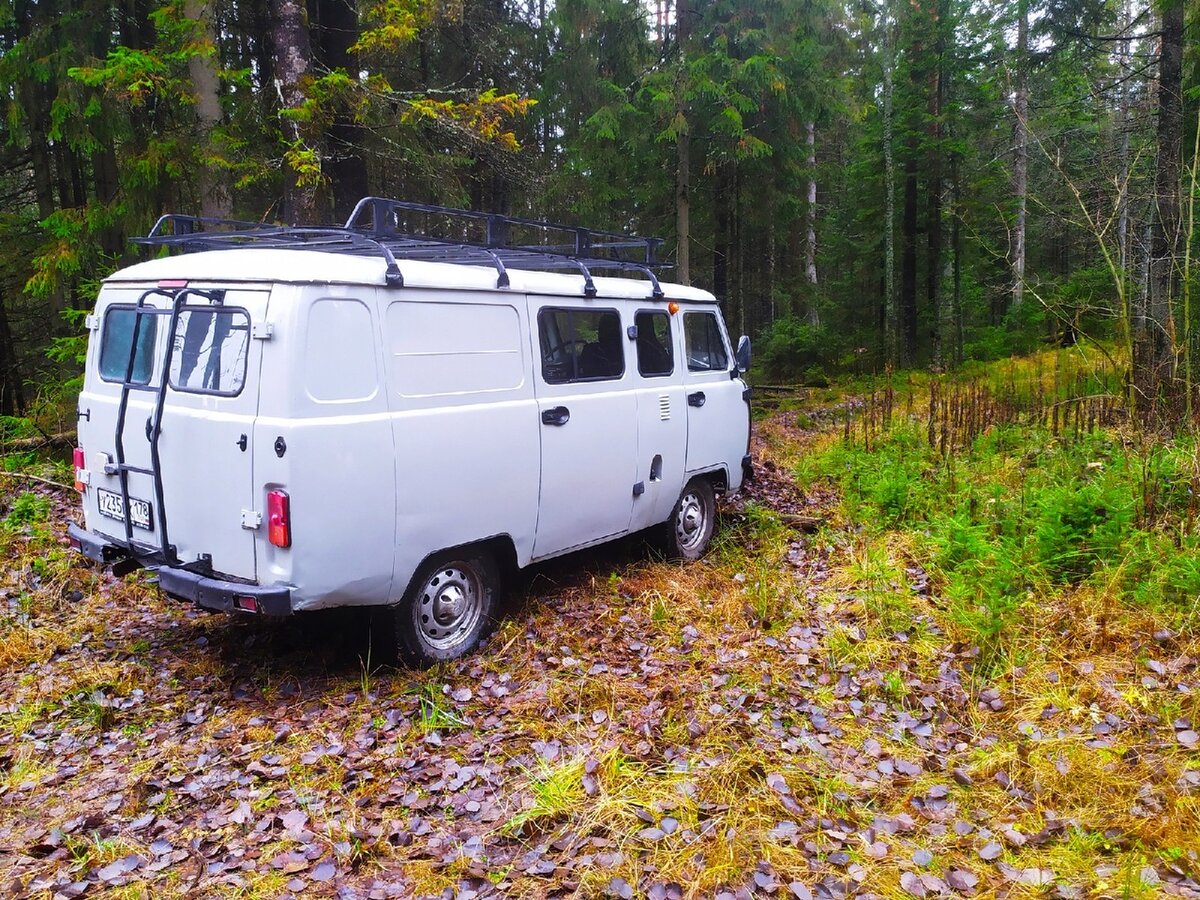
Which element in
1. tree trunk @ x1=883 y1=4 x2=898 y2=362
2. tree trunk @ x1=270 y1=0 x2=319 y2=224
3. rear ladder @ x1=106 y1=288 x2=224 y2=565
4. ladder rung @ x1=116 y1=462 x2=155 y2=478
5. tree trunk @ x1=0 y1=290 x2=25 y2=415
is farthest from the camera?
tree trunk @ x1=883 y1=4 x2=898 y2=362

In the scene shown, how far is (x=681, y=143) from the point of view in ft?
49.9

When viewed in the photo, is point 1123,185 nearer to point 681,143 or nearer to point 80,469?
point 80,469

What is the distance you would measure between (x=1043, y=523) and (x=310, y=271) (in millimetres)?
5527

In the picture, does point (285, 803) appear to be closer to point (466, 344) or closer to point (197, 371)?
point (197, 371)

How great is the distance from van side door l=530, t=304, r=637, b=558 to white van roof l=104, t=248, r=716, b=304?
40 cm

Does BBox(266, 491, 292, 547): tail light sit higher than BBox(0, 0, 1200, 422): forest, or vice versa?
BBox(0, 0, 1200, 422): forest

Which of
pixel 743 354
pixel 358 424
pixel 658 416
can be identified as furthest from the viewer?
pixel 743 354

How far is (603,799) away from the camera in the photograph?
12.1 feet

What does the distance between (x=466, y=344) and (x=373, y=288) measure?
742 mm

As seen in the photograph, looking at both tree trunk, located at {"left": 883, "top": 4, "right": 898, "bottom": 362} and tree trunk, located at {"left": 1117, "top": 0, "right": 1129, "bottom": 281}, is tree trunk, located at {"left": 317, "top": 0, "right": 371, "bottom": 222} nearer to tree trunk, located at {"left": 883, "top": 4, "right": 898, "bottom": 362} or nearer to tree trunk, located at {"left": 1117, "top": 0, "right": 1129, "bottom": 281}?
tree trunk, located at {"left": 1117, "top": 0, "right": 1129, "bottom": 281}

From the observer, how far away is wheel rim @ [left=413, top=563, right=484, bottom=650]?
5129 mm

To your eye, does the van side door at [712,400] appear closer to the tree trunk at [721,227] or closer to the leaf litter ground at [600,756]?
the leaf litter ground at [600,756]

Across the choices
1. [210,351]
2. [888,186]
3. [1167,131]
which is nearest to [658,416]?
[210,351]

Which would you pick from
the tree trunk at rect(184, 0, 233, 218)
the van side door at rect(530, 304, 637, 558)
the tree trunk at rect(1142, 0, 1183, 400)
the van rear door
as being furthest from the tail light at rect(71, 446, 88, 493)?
the tree trunk at rect(1142, 0, 1183, 400)
